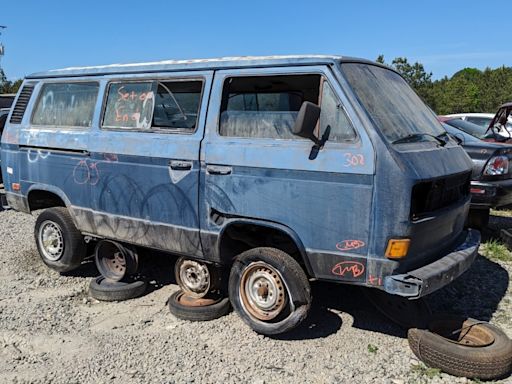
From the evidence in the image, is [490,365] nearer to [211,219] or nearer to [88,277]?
[211,219]

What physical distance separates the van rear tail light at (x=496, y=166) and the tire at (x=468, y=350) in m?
2.91

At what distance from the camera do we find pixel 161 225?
4594 mm

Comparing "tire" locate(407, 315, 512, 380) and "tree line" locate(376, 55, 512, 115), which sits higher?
"tree line" locate(376, 55, 512, 115)

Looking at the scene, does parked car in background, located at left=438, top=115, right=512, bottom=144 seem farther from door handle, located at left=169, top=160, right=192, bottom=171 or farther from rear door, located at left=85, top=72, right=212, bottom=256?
door handle, located at left=169, top=160, right=192, bottom=171

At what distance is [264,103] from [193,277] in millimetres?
1757

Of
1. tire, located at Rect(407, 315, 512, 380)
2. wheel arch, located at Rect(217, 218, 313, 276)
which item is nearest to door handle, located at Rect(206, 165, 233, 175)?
wheel arch, located at Rect(217, 218, 313, 276)

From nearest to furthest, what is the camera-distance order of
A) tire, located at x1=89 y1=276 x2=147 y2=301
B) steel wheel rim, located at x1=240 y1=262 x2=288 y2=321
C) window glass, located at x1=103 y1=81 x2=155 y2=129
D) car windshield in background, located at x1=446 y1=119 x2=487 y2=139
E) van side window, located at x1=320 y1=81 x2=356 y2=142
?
1. van side window, located at x1=320 y1=81 x2=356 y2=142
2. steel wheel rim, located at x1=240 y1=262 x2=288 y2=321
3. window glass, located at x1=103 y1=81 x2=155 y2=129
4. tire, located at x1=89 y1=276 x2=147 y2=301
5. car windshield in background, located at x1=446 y1=119 x2=487 y2=139

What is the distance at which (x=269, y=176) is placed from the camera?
394cm

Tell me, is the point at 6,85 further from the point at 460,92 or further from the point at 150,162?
the point at 150,162

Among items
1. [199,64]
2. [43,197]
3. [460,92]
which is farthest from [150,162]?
[460,92]

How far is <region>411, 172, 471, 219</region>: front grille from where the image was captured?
3.67 meters

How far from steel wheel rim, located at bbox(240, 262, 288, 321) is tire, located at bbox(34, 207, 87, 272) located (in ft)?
7.18

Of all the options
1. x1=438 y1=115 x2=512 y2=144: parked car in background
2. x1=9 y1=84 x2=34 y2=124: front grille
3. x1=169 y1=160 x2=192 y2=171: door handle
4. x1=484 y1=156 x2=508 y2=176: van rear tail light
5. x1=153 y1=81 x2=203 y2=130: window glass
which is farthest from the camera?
x1=438 y1=115 x2=512 y2=144: parked car in background

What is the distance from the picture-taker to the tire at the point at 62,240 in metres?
5.44
